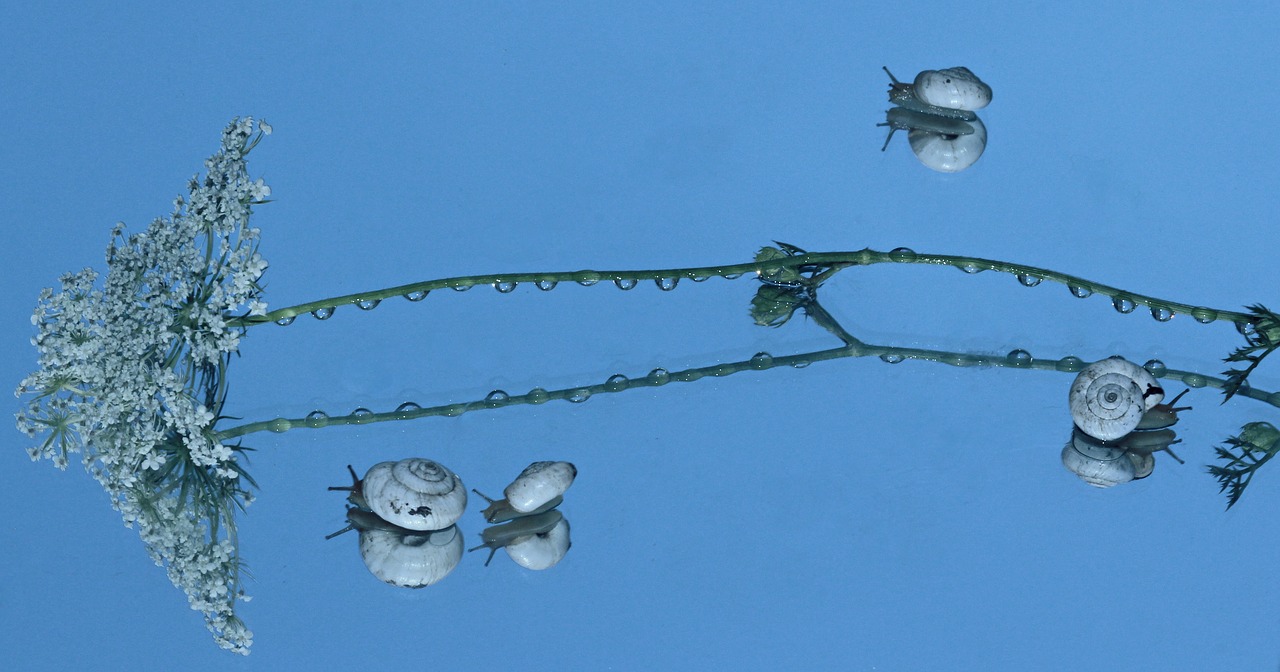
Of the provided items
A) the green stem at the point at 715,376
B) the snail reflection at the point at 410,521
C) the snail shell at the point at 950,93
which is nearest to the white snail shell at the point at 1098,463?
the green stem at the point at 715,376

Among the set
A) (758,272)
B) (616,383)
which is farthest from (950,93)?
(616,383)

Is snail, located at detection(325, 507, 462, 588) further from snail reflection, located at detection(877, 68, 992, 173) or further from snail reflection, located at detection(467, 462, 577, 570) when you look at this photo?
snail reflection, located at detection(877, 68, 992, 173)

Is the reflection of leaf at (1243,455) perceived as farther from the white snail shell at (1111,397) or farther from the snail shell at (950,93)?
the snail shell at (950,93)

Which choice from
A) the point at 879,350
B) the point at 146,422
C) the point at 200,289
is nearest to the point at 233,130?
the point at 200,289

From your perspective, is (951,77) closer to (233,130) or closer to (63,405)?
(233,130)

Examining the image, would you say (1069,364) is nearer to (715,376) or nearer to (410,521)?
(715,376)

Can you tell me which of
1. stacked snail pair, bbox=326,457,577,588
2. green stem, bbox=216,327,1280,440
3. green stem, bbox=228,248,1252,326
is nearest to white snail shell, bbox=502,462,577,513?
stacked snail pair, bbox=326,457,577,588
